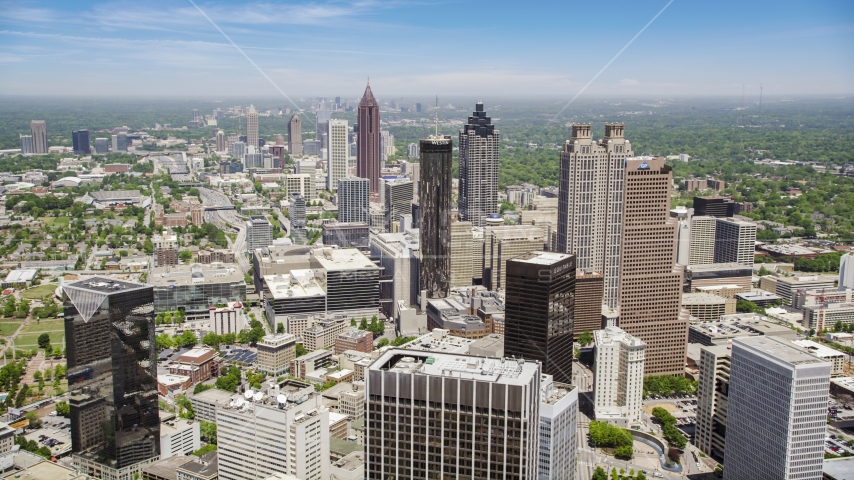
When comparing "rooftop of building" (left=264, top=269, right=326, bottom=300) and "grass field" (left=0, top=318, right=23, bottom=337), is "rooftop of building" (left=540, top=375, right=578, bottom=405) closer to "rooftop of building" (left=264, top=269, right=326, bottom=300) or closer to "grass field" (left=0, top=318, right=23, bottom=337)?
"rooftop of building" (left=264, top=269, right=326, bottom=300)

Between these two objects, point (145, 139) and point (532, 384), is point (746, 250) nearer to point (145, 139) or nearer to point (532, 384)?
point (532, 384)

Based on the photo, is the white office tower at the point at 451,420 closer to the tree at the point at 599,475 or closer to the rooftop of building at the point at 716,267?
the tree at the point at 599,475

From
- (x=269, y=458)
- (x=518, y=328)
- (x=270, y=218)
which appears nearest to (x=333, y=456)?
(x=269, y=458)

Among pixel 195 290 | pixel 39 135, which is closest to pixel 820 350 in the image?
pixel 195 290

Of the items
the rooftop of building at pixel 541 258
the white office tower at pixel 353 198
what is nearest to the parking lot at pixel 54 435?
the rooftop of building at pixel 541 258

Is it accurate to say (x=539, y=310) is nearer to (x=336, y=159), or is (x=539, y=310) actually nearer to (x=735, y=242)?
(x=735, y=242)
